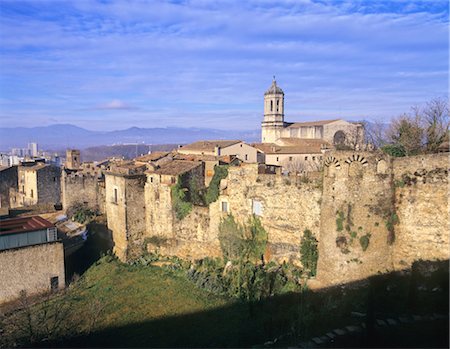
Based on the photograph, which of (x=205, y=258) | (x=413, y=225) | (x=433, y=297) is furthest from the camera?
(x=205, y=258)

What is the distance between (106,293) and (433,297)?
15363mm

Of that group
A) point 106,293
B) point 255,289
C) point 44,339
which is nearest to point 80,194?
point 106,293

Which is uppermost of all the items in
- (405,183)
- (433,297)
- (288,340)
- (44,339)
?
(405,183)

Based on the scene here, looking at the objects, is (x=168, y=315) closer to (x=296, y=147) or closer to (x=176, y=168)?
(x=176, y=168)

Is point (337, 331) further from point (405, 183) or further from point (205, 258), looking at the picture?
point (205, 258)

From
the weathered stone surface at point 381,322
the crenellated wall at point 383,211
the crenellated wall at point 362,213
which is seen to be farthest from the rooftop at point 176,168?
the weathered stone surface at point 381,322

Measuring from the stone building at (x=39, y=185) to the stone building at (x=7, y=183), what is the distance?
1.72 meters

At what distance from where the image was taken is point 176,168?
24.9 metres

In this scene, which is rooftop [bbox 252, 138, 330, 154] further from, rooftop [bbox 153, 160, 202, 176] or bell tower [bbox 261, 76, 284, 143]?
rooftop [bbox 153, 160, 202, 176]

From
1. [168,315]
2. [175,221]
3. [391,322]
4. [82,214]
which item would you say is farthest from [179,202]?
[391,322]

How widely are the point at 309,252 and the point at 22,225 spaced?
→ 1748cm

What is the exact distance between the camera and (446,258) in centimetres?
1420

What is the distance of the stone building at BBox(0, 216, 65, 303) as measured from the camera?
19953 mm

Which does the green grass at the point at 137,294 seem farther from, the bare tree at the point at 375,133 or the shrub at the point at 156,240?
the bare tree at the point at 375,133
